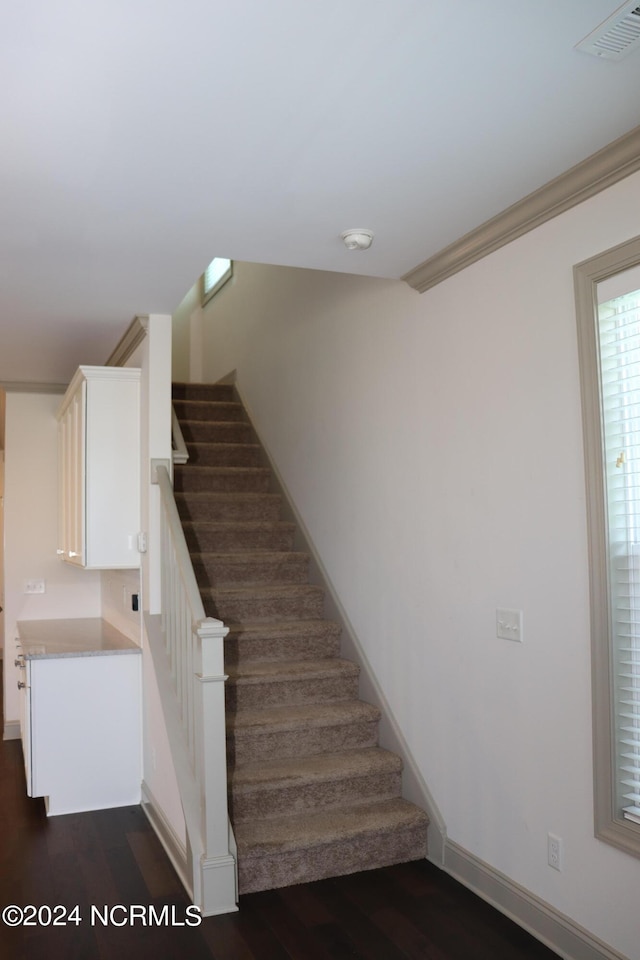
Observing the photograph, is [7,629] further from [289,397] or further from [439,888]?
[439,888]

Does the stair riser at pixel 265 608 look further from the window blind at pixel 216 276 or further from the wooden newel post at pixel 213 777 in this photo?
the window blind at pixel 216 276

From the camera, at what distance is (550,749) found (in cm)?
290

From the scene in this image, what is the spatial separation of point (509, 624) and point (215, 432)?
3.67 meters

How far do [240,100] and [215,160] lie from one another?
0.36 m

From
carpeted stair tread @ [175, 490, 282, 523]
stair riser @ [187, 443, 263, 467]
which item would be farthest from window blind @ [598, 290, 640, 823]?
stair riser @ [187, 443, 263, 467]

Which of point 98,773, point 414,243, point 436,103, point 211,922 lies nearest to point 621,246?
point 436,103

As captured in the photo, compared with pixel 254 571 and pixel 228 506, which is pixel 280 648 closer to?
pixel 254 571

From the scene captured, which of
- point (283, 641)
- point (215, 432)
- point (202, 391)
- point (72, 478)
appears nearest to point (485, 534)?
point (283, 641)

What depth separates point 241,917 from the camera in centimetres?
312

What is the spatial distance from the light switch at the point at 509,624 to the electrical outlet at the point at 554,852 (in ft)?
2.22

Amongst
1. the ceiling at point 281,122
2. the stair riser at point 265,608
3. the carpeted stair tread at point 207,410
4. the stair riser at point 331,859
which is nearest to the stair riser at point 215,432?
the carpeted stair tread at point 207,410

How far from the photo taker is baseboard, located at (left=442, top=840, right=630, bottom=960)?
106 inches

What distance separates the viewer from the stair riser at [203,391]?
6.94 meters

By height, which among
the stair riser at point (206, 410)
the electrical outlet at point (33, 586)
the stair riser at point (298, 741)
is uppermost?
the stair riser at point (206, 410)
